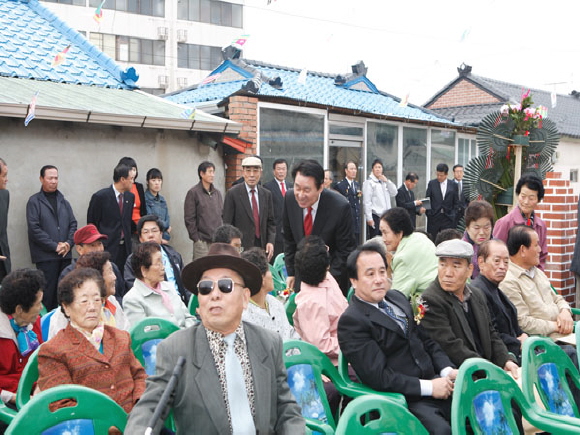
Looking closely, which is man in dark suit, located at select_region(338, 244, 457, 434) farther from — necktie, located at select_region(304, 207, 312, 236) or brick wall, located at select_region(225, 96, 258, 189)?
brick wall, located at select_region(225, 96, 258, 189)

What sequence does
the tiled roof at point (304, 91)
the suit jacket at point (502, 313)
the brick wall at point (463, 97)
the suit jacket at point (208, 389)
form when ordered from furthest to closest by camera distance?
the brick wall at point (463, 97) → the tiled roof at point (304, 91) → the suit jacket at point (502, 313) → the suit jacket at point (208, 389)

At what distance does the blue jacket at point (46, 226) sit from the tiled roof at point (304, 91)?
3.64 metres

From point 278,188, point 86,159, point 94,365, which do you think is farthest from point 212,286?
point 278,188

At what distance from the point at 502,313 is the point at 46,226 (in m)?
4.85

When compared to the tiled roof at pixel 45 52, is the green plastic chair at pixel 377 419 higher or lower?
lower

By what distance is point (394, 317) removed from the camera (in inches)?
146

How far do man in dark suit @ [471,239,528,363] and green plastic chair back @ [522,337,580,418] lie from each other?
522 millimetres

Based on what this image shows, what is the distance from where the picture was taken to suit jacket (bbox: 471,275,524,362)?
440 cm

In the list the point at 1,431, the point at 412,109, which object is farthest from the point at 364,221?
the point at 1,431

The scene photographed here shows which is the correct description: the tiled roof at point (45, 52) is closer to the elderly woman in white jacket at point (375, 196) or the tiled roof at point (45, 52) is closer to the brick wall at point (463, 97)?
the elderly woman in white jacket at point (375, 196)

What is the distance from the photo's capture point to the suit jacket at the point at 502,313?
440 cm

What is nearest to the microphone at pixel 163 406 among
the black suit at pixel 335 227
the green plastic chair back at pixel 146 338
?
the green plastic chair back at pixel 146 338

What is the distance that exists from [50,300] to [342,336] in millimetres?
4330

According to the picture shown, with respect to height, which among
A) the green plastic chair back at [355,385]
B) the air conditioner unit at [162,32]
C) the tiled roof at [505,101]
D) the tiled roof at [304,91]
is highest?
the air conditioner unit at [162,32]
